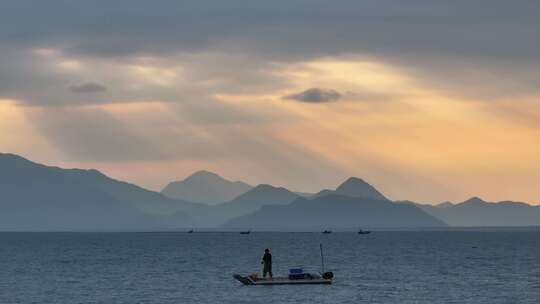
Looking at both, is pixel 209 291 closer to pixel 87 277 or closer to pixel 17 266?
pixel 87 277

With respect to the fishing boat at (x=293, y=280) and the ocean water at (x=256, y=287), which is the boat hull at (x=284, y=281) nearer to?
the fishing boat at (x=293, y=280)

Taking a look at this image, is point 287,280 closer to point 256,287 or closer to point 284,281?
point 284,281

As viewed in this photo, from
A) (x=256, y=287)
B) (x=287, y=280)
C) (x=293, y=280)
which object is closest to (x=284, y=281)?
(x=287, y=280)

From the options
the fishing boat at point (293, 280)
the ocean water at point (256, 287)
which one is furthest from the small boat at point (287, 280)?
the ocean water at point (256, 287)

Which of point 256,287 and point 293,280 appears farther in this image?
point 293,280

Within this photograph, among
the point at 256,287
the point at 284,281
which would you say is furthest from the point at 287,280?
the point at 256,287

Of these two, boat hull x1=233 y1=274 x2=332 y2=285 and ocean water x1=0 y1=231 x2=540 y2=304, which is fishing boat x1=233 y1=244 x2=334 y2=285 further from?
ocean water x1=0 y1=231 x2=540 y2=304

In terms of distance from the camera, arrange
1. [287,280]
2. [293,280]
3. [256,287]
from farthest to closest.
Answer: [287,280] < [293,280] < [256,287]

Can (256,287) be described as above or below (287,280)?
below

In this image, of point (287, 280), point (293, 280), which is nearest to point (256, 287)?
point (287, 280)

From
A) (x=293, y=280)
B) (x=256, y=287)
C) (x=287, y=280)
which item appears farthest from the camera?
(x=287, y=280)

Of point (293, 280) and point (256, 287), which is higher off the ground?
point (293, 280)

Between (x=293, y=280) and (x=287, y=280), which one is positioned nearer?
(x=293, y=280)

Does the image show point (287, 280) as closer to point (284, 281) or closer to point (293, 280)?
point (284, 281)
